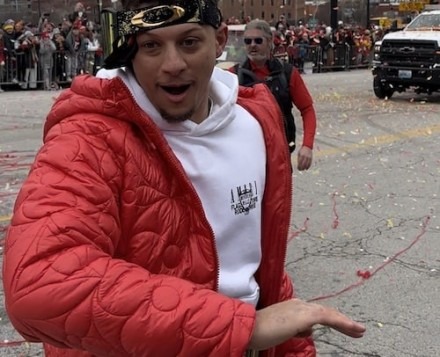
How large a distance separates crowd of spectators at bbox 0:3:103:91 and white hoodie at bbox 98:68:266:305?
1579 centimetres

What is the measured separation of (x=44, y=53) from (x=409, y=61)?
9.22 m

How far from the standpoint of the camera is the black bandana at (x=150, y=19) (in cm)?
145

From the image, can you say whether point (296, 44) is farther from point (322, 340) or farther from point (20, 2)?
point (322, 340)

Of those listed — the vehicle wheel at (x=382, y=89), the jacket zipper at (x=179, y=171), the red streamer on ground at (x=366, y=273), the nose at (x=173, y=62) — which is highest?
the nose at (x=173, y=62)

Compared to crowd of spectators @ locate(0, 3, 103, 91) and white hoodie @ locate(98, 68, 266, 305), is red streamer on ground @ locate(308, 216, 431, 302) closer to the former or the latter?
white hoodie @ locate(98, 68, 266, 305)

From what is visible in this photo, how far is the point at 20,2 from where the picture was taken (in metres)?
30.2

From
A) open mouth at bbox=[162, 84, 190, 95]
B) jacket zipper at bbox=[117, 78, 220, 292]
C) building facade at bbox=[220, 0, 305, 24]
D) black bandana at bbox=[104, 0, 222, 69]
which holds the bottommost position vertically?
jacket zipper at bbox=[117, 78, 220, 292]

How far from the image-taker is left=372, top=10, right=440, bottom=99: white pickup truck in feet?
49.4

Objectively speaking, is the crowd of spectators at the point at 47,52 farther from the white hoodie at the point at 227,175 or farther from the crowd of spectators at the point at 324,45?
the white hoodie at the point at 227,175

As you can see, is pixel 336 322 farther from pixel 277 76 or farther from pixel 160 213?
pixel 277 76

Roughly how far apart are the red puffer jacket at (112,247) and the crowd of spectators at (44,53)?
16003 mm

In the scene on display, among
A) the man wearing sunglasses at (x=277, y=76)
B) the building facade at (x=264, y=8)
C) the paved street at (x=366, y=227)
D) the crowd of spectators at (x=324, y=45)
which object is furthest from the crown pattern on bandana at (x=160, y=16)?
the building facade at (x=264, y=8)

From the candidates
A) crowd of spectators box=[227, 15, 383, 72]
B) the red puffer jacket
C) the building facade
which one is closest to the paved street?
the red puffer jacket

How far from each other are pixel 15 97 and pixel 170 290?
15.7m
